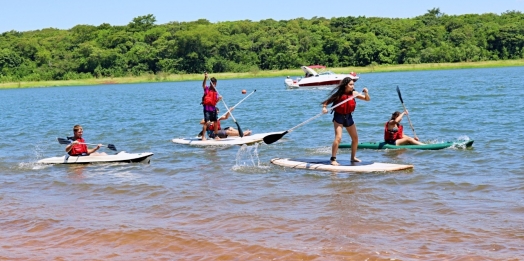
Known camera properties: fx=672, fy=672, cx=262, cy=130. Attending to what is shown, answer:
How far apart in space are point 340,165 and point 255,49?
90.5 m

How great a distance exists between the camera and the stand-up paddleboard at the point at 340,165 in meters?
11.6

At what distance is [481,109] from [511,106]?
1.36 metres

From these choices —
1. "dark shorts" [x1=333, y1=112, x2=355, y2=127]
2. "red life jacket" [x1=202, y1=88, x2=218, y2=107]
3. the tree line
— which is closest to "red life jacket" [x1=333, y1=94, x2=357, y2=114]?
"dark shorts" [x1=333, y1=112, x2=355, y2=127]

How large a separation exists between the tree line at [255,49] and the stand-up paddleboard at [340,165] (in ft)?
270

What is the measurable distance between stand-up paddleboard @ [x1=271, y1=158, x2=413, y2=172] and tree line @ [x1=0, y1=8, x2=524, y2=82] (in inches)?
3243

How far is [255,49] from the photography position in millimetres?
101500

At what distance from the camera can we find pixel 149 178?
39.8ft

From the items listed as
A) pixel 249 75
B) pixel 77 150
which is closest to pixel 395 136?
pixel 77 150

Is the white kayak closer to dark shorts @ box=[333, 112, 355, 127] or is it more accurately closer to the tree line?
dark shorts @ box=[333, 112, 355, 127]

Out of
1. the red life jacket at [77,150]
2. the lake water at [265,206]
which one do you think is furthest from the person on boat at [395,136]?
the red life jacket at [77,150]

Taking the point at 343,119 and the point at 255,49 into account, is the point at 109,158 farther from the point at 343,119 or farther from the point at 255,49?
the point at 255,49

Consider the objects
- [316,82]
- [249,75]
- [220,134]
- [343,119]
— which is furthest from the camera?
[249,75]

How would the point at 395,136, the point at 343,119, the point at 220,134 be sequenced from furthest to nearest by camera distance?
the point at 220,134, the point at 395,136, the point at 343,119

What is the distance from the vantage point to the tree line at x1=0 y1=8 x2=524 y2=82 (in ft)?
309
